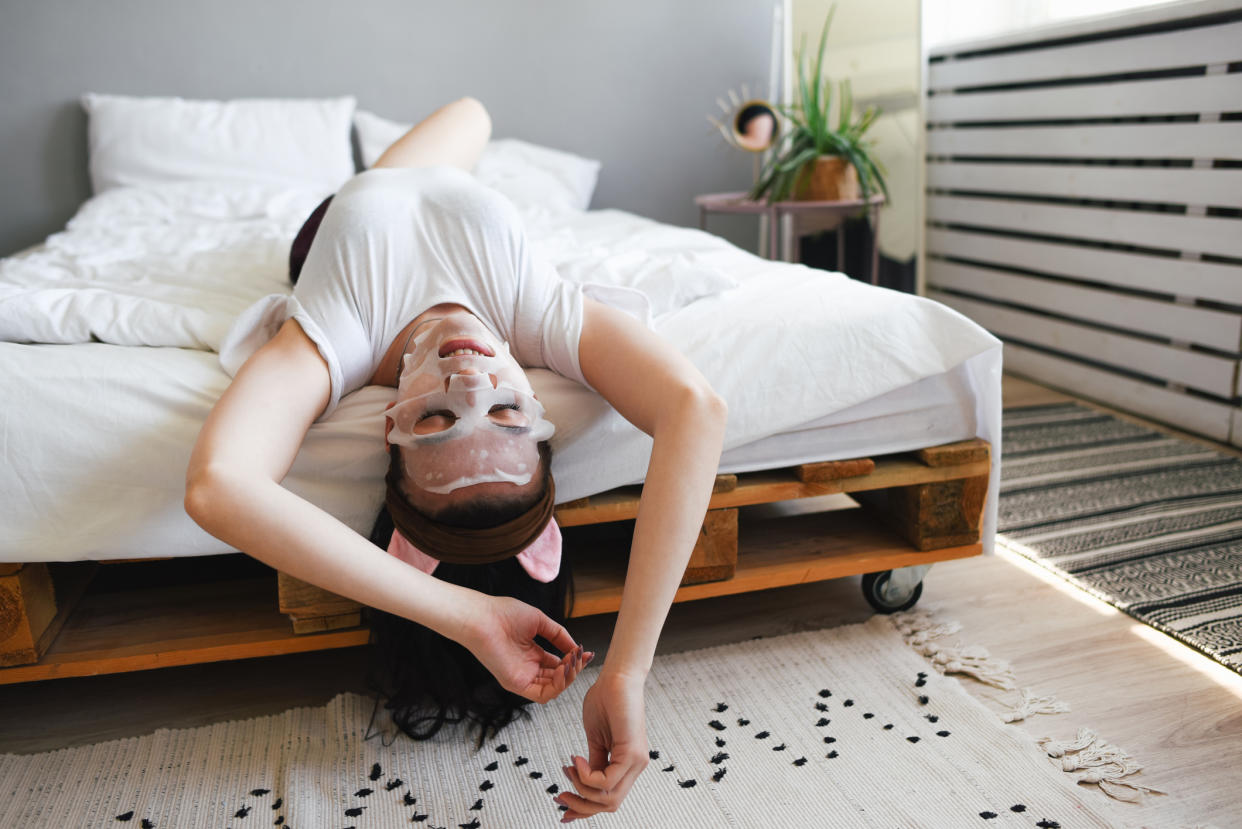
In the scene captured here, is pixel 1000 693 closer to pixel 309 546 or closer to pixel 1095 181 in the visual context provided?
pixel 309 546

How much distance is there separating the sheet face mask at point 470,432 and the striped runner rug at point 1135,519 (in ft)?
3.51

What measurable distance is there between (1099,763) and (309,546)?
0.98 m

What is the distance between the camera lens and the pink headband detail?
1.12 meters

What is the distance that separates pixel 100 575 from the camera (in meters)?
1.55

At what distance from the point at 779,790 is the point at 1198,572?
966 mm

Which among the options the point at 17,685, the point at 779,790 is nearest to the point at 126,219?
the point at 17,685

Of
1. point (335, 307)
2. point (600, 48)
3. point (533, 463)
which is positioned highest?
point (600, 48)

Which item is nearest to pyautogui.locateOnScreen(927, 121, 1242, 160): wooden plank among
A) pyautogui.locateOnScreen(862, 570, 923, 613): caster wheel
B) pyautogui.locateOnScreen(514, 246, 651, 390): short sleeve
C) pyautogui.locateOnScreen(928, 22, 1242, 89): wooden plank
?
pyautogui.locateOnScreen(928, 22, 1242, 89): wooden plank

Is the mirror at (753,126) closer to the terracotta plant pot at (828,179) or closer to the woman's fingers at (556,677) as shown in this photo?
the terracotta plant pot at (828,179)

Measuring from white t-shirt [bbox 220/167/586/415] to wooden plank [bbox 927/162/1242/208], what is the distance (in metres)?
1.72

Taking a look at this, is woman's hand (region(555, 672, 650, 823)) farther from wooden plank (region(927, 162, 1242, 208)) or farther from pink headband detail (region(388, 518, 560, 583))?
wooden plank (region(927, 162, 1242, 208))

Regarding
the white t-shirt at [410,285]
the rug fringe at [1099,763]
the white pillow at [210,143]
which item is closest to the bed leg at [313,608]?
the white t-shirt at [410,285]

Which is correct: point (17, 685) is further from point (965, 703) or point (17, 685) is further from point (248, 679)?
point (965, 703)

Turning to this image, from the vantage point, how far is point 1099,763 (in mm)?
1162
